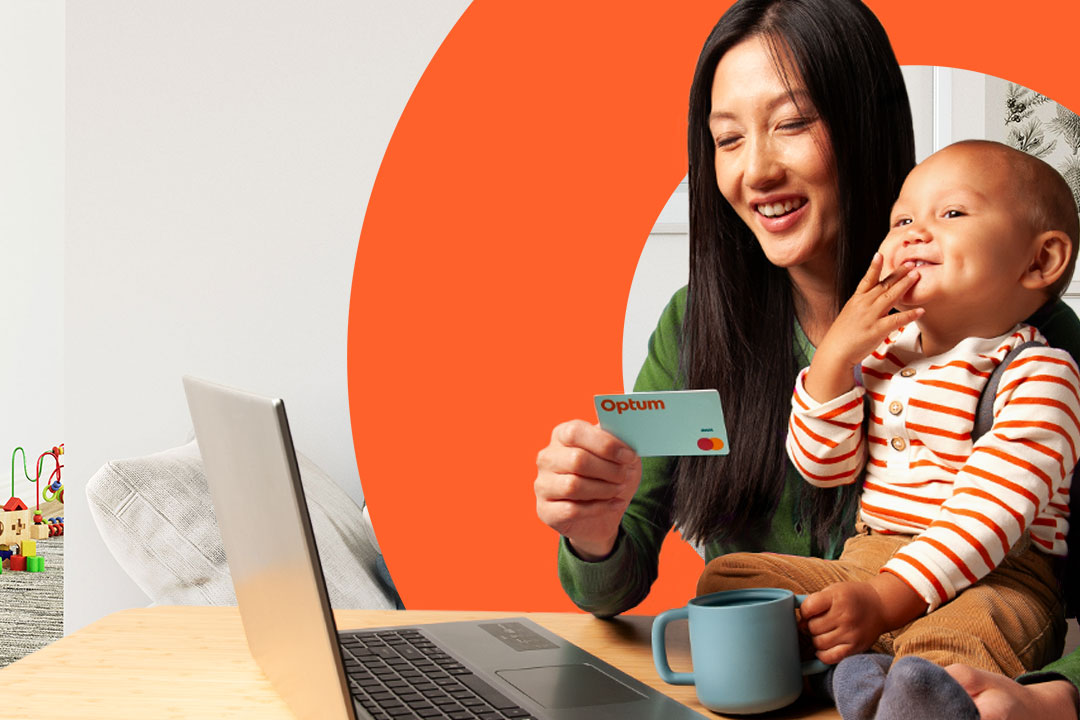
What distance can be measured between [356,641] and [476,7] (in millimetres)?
1737

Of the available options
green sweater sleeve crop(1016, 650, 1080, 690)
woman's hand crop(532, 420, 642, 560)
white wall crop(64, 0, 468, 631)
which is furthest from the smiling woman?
white wall crop(64, 0, 468, 631)

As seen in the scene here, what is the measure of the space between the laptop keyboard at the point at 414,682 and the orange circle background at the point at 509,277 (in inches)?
50.9

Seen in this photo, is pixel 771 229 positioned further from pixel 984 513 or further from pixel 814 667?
pixel 814 667

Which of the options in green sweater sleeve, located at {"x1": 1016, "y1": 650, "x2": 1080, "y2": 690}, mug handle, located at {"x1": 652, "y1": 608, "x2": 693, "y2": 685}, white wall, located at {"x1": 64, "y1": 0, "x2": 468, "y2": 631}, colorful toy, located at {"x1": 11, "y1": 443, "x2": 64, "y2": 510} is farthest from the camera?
colorful toy, located at {"x1": 11, "y1": 443, "x2": 64, "y2": 510}

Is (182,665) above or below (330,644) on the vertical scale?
below

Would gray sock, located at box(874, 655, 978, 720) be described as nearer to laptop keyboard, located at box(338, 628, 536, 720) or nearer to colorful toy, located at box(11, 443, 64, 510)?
laptop keyboard, located at box(338, 628, 536, 720)

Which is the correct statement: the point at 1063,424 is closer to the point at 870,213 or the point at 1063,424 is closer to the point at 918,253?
the point at 918,253

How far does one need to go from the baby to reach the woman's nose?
12.5 inches

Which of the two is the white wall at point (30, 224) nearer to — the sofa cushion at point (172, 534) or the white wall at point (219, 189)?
the white wall at point (219, 189)

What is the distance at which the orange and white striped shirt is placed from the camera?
2.72 feet

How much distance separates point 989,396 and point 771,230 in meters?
0.49

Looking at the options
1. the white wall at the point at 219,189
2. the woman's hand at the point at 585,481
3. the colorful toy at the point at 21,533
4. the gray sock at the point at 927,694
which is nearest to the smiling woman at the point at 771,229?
the woman's hand at the point at 585,481

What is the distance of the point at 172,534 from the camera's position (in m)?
2.02

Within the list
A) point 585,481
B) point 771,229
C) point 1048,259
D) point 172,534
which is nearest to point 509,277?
point 172,534
